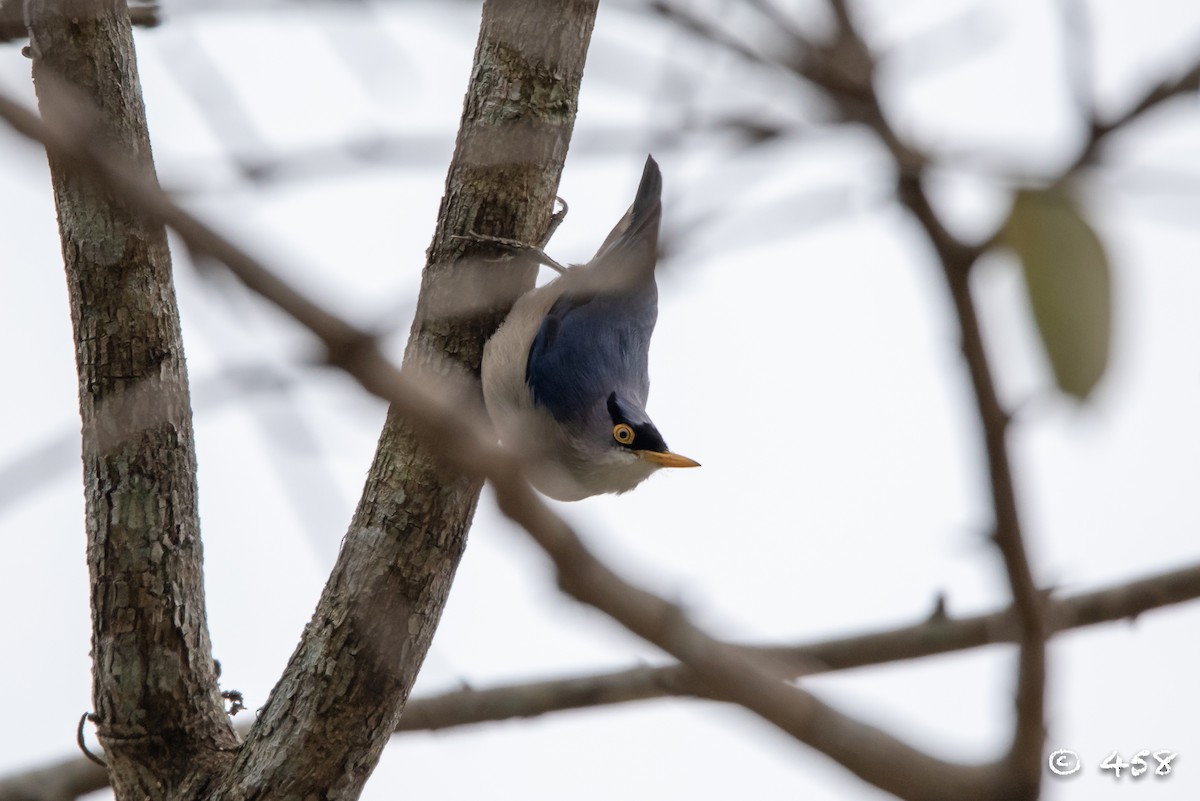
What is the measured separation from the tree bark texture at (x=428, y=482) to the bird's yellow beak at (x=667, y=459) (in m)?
0.85

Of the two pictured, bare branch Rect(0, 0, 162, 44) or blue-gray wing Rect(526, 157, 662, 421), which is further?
blue-gray wing Rect(526, 157, 662, 421)

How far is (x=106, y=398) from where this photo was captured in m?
4.09

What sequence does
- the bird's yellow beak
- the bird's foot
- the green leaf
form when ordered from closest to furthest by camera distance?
the green leaf < the bird's foot < the bird's yellow beak

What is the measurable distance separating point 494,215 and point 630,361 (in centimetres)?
131

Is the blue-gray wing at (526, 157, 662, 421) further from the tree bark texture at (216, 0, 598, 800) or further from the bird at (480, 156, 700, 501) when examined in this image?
the tree bark texture at (216, 0, 598, 800)

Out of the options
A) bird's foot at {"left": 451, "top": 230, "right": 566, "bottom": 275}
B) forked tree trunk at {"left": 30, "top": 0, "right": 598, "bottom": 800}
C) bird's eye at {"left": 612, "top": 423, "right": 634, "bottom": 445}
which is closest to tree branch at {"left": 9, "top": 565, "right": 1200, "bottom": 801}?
forked tree trunk at {"left": 30, "top": 0, "right": 598, "bottom": 800}

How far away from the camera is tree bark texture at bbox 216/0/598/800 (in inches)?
160

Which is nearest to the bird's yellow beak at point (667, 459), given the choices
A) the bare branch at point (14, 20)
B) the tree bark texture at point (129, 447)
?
the tree bark texture at point (129, 447)

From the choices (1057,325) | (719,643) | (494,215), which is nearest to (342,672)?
(494,215)

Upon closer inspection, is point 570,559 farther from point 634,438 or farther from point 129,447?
point 634,438

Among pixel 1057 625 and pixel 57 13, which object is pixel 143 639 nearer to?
pixel 57 13

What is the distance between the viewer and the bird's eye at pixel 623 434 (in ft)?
17.3

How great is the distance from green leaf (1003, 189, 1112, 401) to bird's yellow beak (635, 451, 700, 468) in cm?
398

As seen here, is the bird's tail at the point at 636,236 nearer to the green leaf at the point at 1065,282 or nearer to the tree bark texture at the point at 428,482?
the tree bark texture at the point at 428,482
